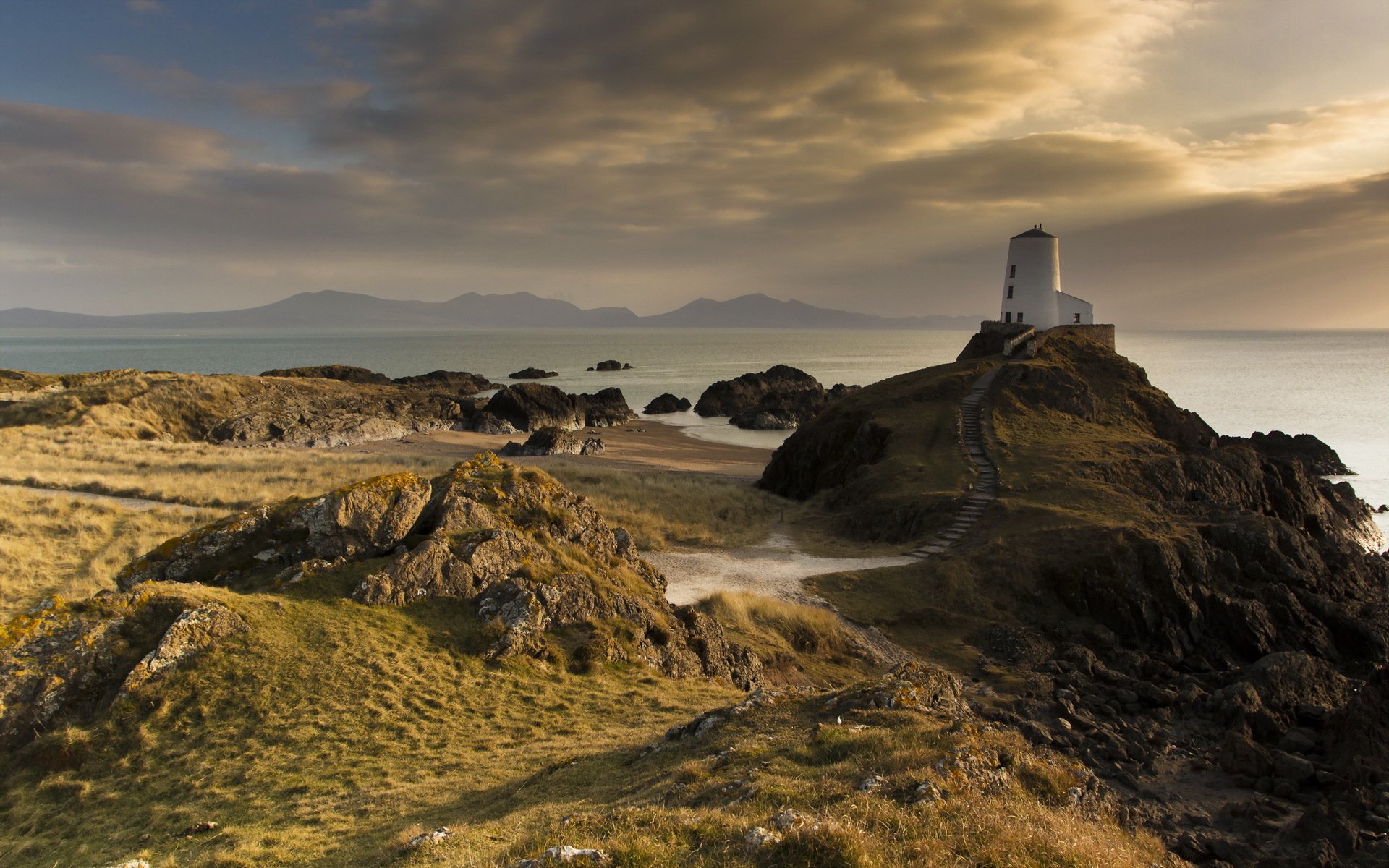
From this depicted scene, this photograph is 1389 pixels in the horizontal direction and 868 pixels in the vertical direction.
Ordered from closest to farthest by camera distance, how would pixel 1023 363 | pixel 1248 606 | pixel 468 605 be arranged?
pixel 468 605, pixel 1248 606, pixel 1023 363

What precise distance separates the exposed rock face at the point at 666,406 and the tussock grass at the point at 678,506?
4790 cm

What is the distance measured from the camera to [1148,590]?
897 inches

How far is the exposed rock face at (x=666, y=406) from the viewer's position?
95.5 meters

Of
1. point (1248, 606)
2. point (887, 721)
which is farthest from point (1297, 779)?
point (1248, 606)

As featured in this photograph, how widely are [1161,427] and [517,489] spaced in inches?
1580

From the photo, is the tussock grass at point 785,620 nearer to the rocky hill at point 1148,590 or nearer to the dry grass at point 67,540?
the rocky hill at point 1148,590

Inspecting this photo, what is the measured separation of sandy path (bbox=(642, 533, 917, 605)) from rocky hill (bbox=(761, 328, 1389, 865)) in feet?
5.88

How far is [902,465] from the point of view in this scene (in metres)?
35.3

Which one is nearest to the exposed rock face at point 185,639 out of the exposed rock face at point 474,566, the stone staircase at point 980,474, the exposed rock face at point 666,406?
the exposed rock face at point 474,566

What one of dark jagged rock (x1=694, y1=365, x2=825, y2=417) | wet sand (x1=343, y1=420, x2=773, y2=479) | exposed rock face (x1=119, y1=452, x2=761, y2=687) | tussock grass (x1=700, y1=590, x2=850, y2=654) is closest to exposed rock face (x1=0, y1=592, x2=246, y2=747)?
exposed rock face (x1=119, y1=452, x2=761, y2=687)

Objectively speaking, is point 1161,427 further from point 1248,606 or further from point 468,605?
point 468,605

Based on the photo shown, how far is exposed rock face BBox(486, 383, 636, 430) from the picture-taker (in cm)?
7588

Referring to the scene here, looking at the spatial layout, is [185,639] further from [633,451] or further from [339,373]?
[339,373]

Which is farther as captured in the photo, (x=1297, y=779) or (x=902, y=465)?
(x=902, y=465)
